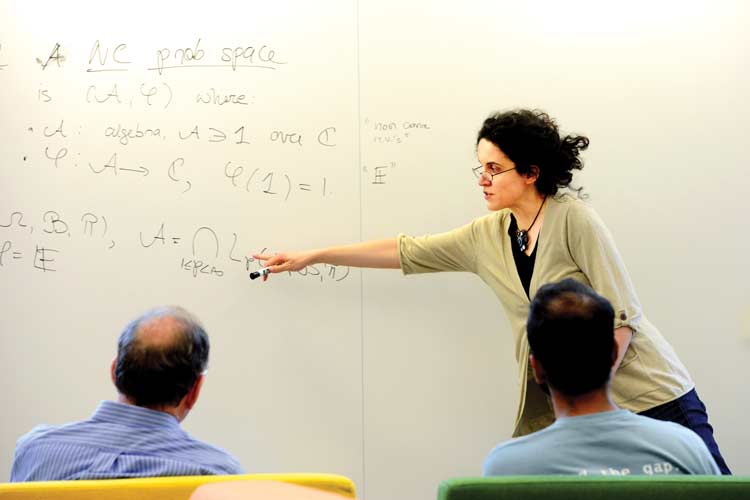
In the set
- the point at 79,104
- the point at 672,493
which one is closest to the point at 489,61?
the point at 79,104

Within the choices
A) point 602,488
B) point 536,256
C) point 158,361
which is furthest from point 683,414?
point 158,361

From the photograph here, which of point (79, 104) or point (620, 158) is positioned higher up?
point (79, 104)

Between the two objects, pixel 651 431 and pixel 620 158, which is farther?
pixel 620 158

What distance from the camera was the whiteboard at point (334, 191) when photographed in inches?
105

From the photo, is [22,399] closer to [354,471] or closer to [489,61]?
[354,471]

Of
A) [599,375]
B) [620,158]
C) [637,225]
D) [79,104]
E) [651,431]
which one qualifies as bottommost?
[651,431]

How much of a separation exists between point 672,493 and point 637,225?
1574 mm

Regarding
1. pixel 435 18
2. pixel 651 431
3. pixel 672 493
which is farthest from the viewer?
pixel 435 18

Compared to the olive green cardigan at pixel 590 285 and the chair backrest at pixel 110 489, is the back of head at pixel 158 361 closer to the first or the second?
the chair backrest at pixel 110 489

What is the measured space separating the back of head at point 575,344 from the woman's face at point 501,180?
872 millimetres

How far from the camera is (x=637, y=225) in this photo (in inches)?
106

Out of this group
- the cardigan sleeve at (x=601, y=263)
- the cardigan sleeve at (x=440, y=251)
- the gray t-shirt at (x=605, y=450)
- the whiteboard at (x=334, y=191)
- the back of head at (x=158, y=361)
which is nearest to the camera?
the gray t-shirt at (x=605, y=450)

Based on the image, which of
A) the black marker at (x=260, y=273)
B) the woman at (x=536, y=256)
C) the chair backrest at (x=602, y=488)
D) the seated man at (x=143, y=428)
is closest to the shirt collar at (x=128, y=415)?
the seated man at (x=143, y=428)

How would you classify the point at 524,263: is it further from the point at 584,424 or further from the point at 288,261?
the point at 584,424
